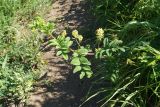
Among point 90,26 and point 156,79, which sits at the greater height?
point 90,26

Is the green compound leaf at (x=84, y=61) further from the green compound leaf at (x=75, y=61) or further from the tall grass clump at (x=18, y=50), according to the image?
the tall grass clump at (x=18, y=50)

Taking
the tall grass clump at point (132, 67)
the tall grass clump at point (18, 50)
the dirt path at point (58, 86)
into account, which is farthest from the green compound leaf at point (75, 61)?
the tall grass clump at point (18, 50)

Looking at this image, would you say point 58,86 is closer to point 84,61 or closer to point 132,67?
point 132,67

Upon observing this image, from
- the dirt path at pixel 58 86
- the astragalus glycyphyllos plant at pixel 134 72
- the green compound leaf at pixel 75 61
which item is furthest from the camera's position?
the dirt path at pixel 58 86

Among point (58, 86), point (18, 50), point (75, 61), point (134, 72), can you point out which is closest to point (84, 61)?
point (75, 61)

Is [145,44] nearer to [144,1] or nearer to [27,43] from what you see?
[144,1]

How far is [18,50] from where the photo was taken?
426cm

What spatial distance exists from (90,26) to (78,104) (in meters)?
1.42

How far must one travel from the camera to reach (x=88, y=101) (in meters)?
3.71

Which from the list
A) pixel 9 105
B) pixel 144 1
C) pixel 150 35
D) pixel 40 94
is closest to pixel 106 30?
pixel 144 1

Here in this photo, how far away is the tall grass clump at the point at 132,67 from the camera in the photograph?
3.21 meters

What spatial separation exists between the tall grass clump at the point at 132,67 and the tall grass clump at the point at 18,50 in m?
0.74

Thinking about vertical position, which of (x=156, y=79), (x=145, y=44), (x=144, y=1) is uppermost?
(x=144, y=1)

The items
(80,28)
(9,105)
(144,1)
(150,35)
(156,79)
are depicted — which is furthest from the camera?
(80,28)
